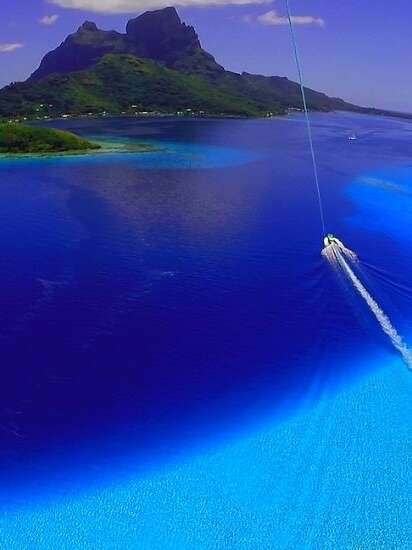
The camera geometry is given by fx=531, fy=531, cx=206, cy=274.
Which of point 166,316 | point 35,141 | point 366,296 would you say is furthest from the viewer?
point 35,141

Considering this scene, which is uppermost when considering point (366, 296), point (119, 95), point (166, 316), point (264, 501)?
point (119, 95)

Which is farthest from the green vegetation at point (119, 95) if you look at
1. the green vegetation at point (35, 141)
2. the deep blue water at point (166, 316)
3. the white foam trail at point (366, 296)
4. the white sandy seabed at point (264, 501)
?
the white sandy seabed at point (264, 501)

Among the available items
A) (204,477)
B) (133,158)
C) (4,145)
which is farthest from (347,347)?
(4,145)

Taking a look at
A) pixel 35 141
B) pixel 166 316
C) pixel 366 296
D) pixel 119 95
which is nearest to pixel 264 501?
pixel 166 316

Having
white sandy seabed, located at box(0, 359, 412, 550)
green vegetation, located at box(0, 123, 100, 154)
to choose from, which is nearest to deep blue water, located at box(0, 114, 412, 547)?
white sandy seabed, located at box(0, 359, 412, 550)

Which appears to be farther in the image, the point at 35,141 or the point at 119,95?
the point at 119,95

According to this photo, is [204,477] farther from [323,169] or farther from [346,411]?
[323,169]

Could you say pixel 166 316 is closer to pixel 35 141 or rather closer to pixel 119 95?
pixel 35 141
